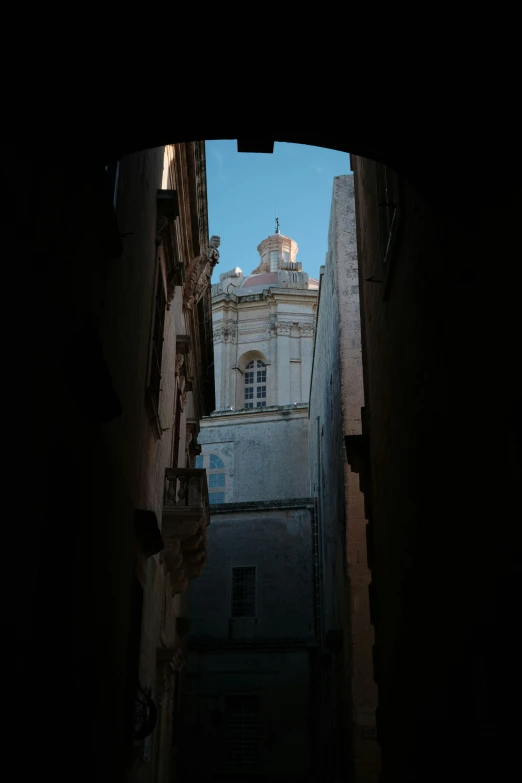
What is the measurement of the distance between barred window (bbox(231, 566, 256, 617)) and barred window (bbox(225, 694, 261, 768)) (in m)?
2.61

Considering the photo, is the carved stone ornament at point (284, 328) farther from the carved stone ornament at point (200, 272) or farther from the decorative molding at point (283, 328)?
the carved stone ornament at point (200, 272)

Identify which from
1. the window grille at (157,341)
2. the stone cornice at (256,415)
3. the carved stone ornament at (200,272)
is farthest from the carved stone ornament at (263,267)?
the window grille at (157,341)

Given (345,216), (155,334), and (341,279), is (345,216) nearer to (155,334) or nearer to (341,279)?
(341,279)

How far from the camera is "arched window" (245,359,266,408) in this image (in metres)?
44.4

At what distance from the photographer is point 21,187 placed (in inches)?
164

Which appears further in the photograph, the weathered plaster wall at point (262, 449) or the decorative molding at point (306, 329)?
the decorative molding at point (306, 329)

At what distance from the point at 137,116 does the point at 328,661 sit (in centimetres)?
1454

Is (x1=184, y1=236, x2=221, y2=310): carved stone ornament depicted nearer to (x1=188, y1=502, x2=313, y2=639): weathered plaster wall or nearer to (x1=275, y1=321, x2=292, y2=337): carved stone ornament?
(x1=188, y1=502, x2=313, y2=639): weathered plaster wall

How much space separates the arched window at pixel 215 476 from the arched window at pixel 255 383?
A: 1127 centimetres

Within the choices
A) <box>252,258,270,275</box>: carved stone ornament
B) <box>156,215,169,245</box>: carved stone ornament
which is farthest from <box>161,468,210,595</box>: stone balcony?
<box>252,258,270,275</box>: carved stone ornament

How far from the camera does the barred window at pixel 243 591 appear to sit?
24.1 meters

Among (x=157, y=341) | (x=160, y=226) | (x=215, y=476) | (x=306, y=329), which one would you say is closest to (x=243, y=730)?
(x=215, y=476)

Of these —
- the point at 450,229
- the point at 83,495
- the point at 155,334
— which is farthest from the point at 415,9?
the point at 155,334

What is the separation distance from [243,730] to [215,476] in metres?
12.3
